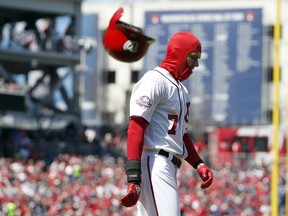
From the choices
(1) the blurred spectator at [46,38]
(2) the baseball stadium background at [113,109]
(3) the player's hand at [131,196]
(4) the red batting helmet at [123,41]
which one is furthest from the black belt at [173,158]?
(1) the blurred spectator at [46,38]

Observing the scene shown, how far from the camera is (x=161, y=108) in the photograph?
588 centimetres

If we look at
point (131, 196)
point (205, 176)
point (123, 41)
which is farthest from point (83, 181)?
point (131, 196)

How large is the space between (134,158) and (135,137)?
0.13 meters

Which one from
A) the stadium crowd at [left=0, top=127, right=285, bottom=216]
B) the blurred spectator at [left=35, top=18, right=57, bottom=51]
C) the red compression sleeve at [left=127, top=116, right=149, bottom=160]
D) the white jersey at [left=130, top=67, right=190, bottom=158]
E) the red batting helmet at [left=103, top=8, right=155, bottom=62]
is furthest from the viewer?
the blurred spectator at [left=35, top=18, right=57, bottom=51]

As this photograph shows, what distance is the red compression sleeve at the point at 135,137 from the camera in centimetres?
561

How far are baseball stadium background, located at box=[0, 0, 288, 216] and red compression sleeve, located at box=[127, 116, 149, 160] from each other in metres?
11.3

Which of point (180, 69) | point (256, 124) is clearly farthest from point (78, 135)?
point (180, 69)

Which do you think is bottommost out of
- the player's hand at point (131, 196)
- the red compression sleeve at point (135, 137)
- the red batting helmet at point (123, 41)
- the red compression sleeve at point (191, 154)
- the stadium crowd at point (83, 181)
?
the stadium crowd at point (83, 181)

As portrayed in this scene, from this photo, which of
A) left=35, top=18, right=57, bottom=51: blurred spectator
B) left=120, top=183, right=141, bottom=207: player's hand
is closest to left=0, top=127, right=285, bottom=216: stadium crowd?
left=35, top=18, right=57, bottom=51: blurred spectator

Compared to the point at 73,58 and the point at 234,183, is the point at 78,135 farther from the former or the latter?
the point at 234,183

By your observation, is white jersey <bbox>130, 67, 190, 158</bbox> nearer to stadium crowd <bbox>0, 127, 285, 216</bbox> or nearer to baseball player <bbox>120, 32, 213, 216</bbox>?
baseball player <bbox>120, 32, 213, 216</bbox>

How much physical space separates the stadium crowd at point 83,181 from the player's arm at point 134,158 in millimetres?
11440

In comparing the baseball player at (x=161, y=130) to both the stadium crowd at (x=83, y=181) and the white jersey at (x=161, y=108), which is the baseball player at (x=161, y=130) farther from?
the stadium crowd at (x=83, y=181)

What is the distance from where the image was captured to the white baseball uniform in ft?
18.9
